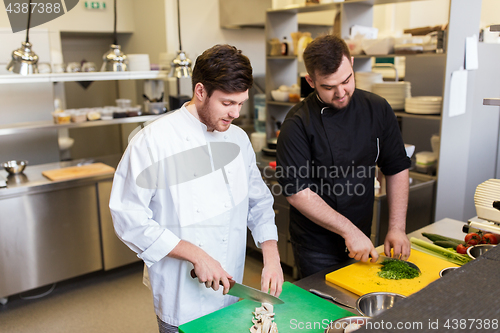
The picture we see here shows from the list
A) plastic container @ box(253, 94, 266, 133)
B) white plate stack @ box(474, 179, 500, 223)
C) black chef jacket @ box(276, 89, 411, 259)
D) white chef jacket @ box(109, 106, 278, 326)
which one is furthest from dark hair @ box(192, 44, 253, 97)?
plastic container @ box(253, 94, 266, 133)

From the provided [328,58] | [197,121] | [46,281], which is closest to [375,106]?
[328,58]

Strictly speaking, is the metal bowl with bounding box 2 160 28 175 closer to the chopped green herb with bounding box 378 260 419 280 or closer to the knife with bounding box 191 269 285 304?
the knife with bounding box 191 269 285 304

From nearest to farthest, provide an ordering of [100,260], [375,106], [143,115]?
[375,106], [100,260], [143,115]

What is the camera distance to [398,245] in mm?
1611

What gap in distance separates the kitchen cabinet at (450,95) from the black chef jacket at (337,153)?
3.36 feet

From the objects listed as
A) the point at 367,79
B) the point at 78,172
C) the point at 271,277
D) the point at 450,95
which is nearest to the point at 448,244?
the point at 271,277

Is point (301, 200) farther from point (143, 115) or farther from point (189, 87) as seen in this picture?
point (189, 87)

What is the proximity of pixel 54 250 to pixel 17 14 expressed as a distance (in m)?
2.32

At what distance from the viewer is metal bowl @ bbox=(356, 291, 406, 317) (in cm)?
125

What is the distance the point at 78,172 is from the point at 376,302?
2.45 meters

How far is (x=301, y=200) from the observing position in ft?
5.46

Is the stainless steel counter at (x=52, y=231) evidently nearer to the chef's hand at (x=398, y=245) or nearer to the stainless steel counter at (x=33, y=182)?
the stainless steel counter at (x=33, y=182)

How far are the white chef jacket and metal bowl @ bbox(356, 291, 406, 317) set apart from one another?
14.9 inches

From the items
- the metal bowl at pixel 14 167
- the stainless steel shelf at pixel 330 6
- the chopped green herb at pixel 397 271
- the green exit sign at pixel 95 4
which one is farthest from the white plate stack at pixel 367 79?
the green exit sign at pixel 95 4
